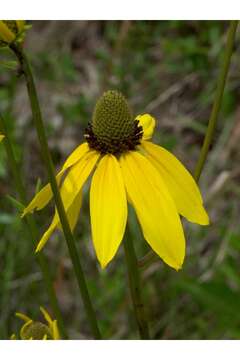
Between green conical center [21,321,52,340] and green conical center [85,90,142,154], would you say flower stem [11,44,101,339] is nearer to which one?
green conical center [21,321,52,340]

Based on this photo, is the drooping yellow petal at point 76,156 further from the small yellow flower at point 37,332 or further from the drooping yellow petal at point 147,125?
the small yellow flower at point 37,332

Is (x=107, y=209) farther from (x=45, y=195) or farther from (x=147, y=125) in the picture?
(x=147, y=125)

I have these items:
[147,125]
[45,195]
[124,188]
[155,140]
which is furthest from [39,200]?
[155,140]

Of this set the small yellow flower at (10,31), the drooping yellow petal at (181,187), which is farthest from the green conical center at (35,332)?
the small yellow flower at (10,31)
